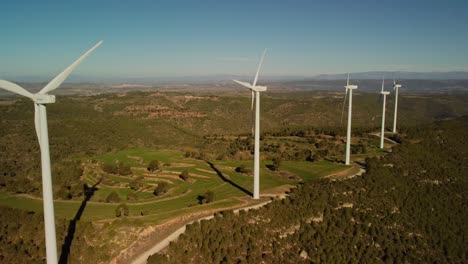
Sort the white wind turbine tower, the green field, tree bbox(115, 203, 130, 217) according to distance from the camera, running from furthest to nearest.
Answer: the green field, tree bbox(115, 203, 130, 217), the white wind turbine tower

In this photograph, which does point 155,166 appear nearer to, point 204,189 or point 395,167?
point 204,189

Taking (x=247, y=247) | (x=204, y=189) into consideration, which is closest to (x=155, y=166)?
(x=204, y=189)

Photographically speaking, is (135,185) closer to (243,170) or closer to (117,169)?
(117,169)

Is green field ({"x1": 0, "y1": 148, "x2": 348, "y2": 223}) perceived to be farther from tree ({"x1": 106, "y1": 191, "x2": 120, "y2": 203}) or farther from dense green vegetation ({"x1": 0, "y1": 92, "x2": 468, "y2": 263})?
tree ({"x1": 106, "y1": 191, "x2": 120, "y2": 203})

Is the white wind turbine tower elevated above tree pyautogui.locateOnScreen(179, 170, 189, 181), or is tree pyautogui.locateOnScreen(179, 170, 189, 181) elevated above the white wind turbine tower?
the white wind turbine tower

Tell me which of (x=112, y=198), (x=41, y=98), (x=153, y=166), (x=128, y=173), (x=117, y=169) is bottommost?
(x=112, y=198)

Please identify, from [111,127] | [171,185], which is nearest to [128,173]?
[171,185]

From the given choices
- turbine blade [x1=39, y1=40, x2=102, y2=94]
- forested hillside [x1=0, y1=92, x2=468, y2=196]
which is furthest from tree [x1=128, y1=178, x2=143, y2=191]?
turbine blade [x1=39, y1=40, x2=102, y2=94]
